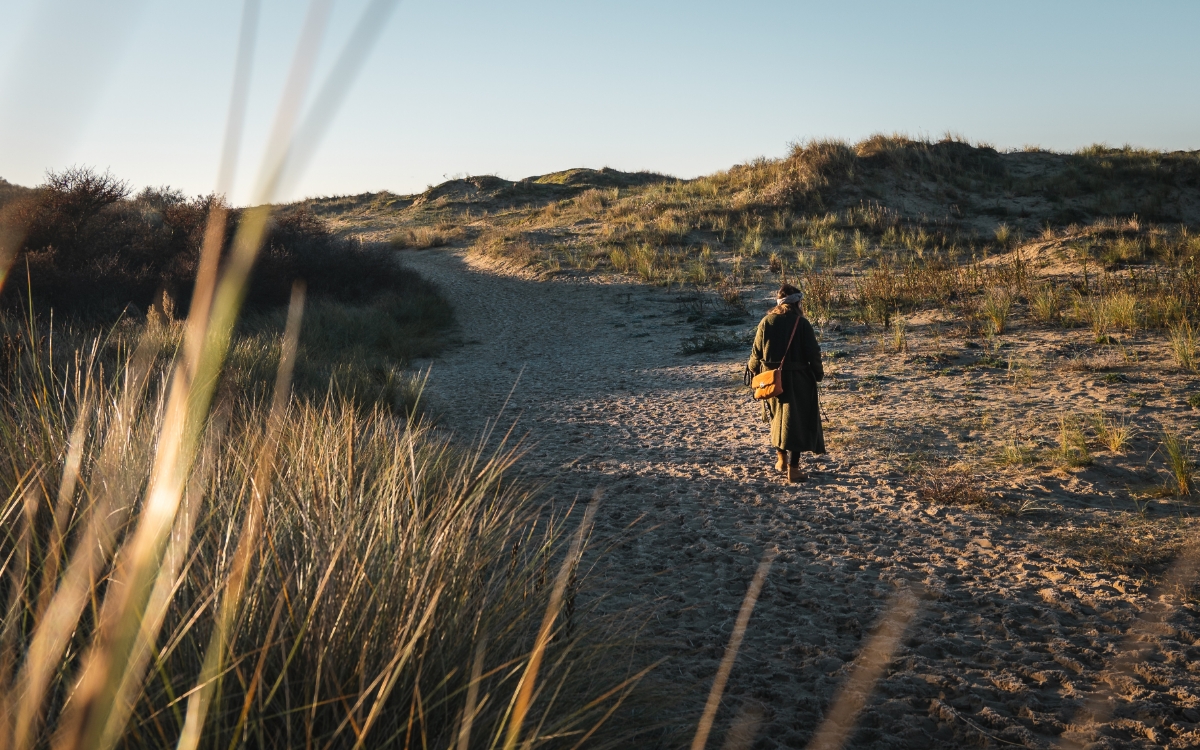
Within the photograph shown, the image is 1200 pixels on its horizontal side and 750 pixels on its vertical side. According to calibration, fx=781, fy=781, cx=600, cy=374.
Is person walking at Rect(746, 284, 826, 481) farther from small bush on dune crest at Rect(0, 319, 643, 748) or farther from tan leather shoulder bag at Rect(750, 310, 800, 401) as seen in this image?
small bush on dune crest at Rect(0, 319, 643, 748)

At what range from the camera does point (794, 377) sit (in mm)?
6414

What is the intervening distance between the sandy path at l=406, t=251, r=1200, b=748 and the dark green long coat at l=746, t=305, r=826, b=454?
0.38 meters

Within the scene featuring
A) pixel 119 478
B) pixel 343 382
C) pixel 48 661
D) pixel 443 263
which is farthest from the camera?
pixel 443 263

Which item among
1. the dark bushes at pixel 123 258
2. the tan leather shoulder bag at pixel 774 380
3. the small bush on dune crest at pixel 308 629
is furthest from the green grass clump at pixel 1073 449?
the dark bushes at pixel 123 258

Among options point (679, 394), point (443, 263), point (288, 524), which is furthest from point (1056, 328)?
point (443, 263)

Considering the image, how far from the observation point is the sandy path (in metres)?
3.05

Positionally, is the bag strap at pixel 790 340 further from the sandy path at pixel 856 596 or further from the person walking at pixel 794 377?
the sandy path at pixel 856 596

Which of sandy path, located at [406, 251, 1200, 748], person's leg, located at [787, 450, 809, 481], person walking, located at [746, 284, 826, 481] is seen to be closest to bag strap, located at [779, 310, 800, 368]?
person walking, located at [746, 284, 826, 481]

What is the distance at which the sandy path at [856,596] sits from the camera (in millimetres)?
3047

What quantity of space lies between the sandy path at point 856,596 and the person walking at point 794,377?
33 cm

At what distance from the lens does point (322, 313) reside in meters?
14.4

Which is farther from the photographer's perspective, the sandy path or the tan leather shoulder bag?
the tan leather shoulder bag

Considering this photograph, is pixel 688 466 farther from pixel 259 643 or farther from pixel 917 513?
pixel 259 643

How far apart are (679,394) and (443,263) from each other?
51.9ft
